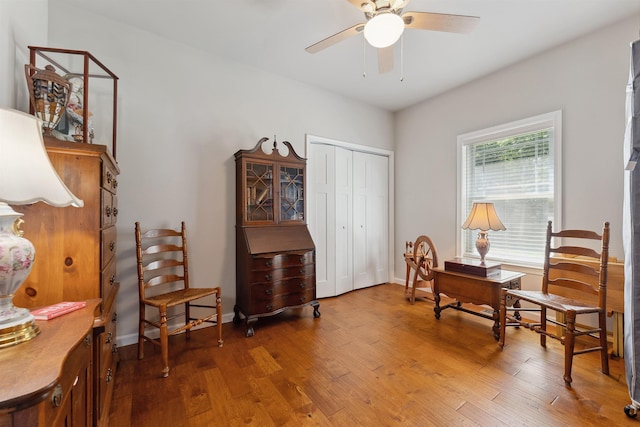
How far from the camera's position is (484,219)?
2650mm

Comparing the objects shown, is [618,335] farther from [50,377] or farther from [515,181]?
[50,377]

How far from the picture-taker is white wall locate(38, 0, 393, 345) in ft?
7.53

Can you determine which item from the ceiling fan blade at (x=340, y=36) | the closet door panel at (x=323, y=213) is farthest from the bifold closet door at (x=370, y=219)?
the ceiling fan blade at (x=340, y=36)

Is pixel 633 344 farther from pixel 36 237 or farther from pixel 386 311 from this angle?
pixel 36 237

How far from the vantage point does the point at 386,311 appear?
10.1 feet

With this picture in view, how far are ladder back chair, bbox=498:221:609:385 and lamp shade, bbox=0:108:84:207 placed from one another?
2811mm

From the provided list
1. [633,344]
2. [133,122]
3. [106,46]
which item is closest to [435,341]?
[633,344]

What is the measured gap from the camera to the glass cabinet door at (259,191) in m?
2.70

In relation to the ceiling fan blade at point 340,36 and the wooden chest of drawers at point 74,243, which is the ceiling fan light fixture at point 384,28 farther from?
the wooden chest of drawers at point 74,243

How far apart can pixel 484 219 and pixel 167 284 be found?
3129 mm

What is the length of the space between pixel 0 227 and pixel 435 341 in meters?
2.76

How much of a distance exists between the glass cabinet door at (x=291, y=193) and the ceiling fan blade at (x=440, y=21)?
1.67 m

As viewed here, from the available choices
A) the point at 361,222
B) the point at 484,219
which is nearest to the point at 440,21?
the point at 484,219

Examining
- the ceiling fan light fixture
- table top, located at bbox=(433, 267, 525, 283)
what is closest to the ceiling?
the ceiling fan light fixture
